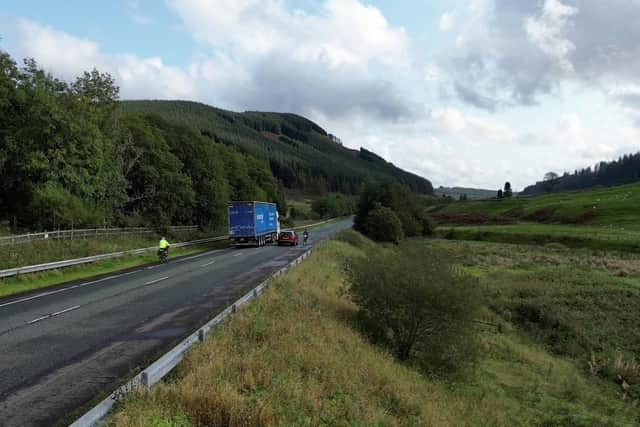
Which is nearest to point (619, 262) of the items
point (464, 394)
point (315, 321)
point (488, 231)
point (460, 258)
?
point (460, 258)

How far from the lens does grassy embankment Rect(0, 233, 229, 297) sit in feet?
61.1

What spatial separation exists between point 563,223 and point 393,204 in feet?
102

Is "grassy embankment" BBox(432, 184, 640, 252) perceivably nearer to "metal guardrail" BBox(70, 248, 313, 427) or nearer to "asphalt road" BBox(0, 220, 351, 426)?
"asphalt road" BBox(0, 220, 351, 426)

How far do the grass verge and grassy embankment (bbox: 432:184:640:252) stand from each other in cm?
4806

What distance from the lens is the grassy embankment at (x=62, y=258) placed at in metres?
18.6

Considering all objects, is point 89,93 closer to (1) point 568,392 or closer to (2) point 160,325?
(2) point 160,325

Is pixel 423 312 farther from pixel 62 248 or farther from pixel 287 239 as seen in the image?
pixel 287 239

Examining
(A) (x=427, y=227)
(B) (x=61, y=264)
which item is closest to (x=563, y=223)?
(A) (x=427, y=227)

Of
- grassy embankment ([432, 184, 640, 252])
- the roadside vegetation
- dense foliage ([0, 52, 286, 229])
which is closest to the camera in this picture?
the roadside vegetation

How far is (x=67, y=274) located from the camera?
842 inches

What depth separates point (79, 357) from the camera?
29.0 feet

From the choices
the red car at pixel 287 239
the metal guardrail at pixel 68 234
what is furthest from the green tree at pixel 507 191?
the metal guardrail at pixel 68 234

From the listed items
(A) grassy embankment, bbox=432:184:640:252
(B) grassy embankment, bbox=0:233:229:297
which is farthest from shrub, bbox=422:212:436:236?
(B) grassy embankment, bbox=0:233:229:297

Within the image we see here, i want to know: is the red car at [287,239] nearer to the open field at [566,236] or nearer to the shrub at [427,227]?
the open field at [566,236]
